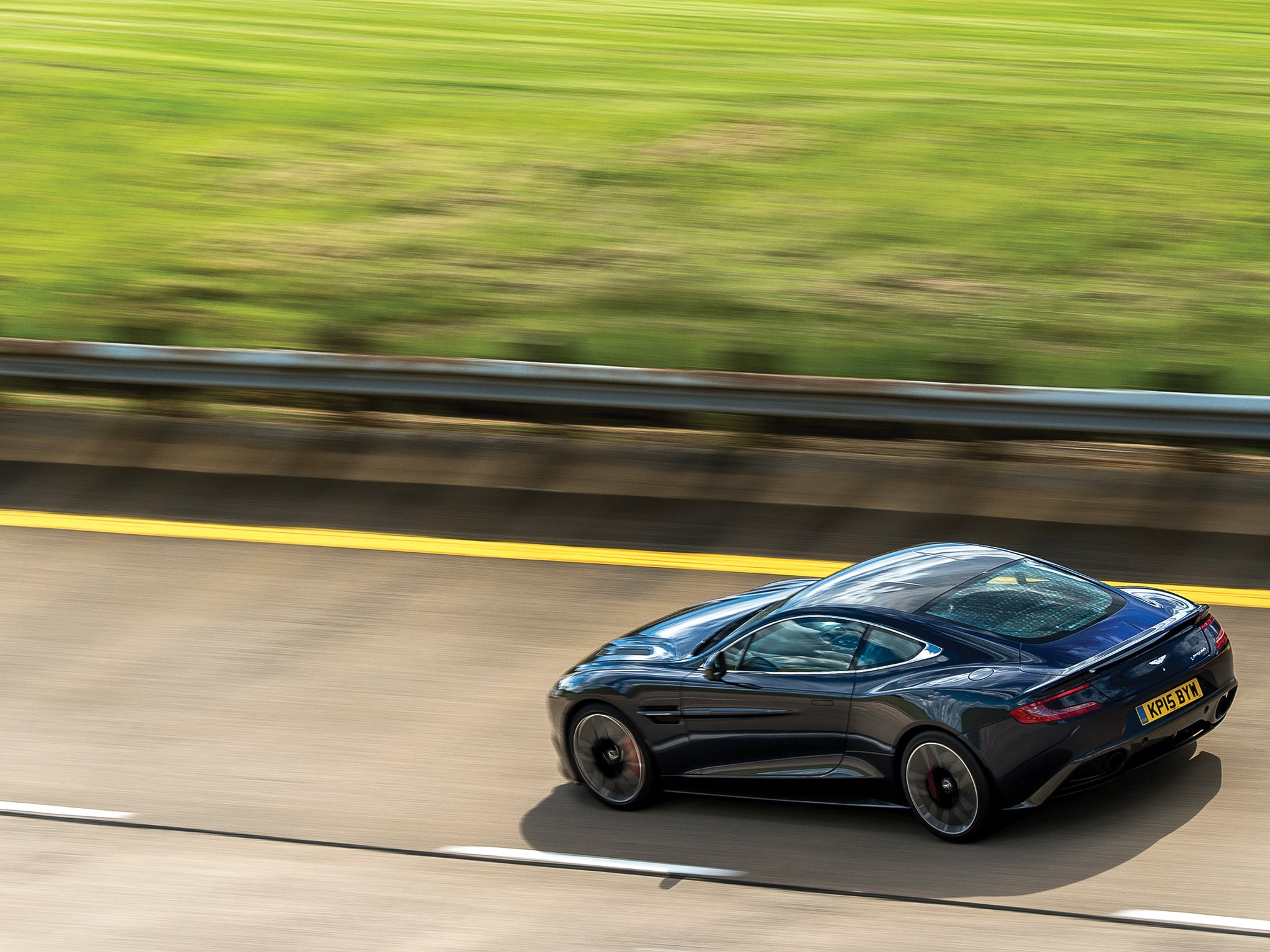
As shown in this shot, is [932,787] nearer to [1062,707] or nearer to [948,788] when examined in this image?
[948,788]

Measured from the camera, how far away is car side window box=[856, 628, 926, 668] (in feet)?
24.8

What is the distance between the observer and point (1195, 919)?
678 cm

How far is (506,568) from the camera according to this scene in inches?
454

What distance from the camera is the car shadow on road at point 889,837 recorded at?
7238mm

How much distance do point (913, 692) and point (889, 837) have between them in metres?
0.74

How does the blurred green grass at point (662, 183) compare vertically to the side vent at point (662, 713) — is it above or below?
above

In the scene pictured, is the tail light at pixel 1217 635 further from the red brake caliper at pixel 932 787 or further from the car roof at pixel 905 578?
the red brake caliper at pixel 932 787

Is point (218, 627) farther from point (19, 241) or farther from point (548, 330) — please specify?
point (19, 241)

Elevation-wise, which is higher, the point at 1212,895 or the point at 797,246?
the point at 797,246

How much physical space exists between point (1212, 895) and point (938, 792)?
117 centimetres

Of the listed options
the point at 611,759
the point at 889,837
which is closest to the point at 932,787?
the point at 889,837

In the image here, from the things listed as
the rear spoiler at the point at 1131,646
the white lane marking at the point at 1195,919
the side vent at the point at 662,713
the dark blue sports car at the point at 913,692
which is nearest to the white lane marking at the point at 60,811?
the dark blue sports car at the point at 913,692

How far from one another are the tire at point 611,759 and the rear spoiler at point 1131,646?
208cm

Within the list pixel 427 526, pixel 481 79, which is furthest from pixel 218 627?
pixel 481 79
